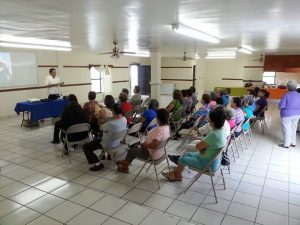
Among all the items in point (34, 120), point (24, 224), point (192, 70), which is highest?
point (192, 70)

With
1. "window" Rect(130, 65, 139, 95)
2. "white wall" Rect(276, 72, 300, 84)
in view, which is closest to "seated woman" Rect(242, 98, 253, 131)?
"window" Rect(130, 65, 139, 95)

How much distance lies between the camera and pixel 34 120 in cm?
592

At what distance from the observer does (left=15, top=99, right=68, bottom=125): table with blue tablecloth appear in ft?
19.2

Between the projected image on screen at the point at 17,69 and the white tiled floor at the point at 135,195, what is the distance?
3.94 meters

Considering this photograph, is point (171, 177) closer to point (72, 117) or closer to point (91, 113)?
point (72, 117)

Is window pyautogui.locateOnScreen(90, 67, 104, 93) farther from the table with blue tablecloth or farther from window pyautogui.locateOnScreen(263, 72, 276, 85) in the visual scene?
window pyautogui.locateOnScreen(263, 72, 276, 85)

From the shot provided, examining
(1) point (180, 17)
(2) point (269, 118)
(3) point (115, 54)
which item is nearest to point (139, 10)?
(1) point (180, 17)

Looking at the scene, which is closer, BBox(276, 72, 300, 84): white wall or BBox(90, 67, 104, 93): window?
BBox(90, 67, 104, 93): window

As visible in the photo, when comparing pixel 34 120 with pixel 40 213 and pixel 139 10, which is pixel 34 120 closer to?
pixel 40 213

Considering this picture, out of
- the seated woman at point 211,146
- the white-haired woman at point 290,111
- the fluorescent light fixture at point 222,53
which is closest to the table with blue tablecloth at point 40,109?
the seated woman at point 211,146

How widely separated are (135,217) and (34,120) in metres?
4.47

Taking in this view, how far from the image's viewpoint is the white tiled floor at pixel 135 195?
2.47 metres

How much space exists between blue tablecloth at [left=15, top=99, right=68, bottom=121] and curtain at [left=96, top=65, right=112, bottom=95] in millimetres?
4486

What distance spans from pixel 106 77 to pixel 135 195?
8.65m
